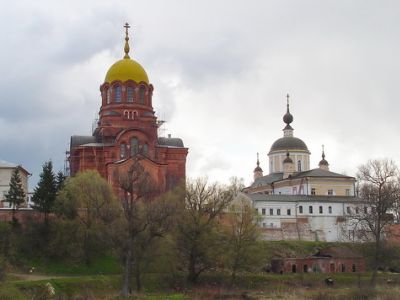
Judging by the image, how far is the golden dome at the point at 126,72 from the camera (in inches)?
2259

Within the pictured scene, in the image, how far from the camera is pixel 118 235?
36.2 m

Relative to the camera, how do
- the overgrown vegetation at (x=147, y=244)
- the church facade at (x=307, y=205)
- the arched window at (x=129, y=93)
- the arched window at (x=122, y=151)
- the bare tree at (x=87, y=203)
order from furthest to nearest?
1. the arched window at (x=129, y=93)
2. the church facade at (x=307, y=205)
3. the arched window at (x=122, y=151)
4. the bare tree at (x=87, y=203)
5. the overgrown vegetation at (x=147, y=244)

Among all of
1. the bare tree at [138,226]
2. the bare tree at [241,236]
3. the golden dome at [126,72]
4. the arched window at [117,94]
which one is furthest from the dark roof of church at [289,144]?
the bare tree at [138,226]

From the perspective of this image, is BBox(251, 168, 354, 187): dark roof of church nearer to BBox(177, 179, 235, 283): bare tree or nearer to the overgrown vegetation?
the overgrown vegetation

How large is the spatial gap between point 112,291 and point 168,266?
4.28 m

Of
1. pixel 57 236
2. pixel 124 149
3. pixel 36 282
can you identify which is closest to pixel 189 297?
pixel 36 282

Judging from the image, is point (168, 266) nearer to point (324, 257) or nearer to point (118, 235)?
point (118, 235)

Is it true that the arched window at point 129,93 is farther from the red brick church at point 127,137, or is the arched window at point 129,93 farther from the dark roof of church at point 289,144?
the dark roof of church at point 289,144

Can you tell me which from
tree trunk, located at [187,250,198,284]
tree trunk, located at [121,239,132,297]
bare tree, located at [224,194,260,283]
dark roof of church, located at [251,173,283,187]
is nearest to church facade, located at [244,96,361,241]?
dark roof of church, located at [251,173,283,187]

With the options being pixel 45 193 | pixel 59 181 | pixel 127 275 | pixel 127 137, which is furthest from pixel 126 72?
pixel 127 275

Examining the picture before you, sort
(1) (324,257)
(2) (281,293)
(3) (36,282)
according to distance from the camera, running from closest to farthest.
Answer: (3) (36,282)
(2) (281,293)
(1) (324,257)

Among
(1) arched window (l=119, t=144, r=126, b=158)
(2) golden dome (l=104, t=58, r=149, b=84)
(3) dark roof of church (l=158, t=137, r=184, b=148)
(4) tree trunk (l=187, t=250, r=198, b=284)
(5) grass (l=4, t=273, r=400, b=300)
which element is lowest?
(5) grass (l=4, t=273, r=400, b=300)

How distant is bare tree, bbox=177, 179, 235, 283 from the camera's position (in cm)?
4116

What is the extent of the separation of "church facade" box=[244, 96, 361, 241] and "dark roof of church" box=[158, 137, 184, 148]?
7.30m
